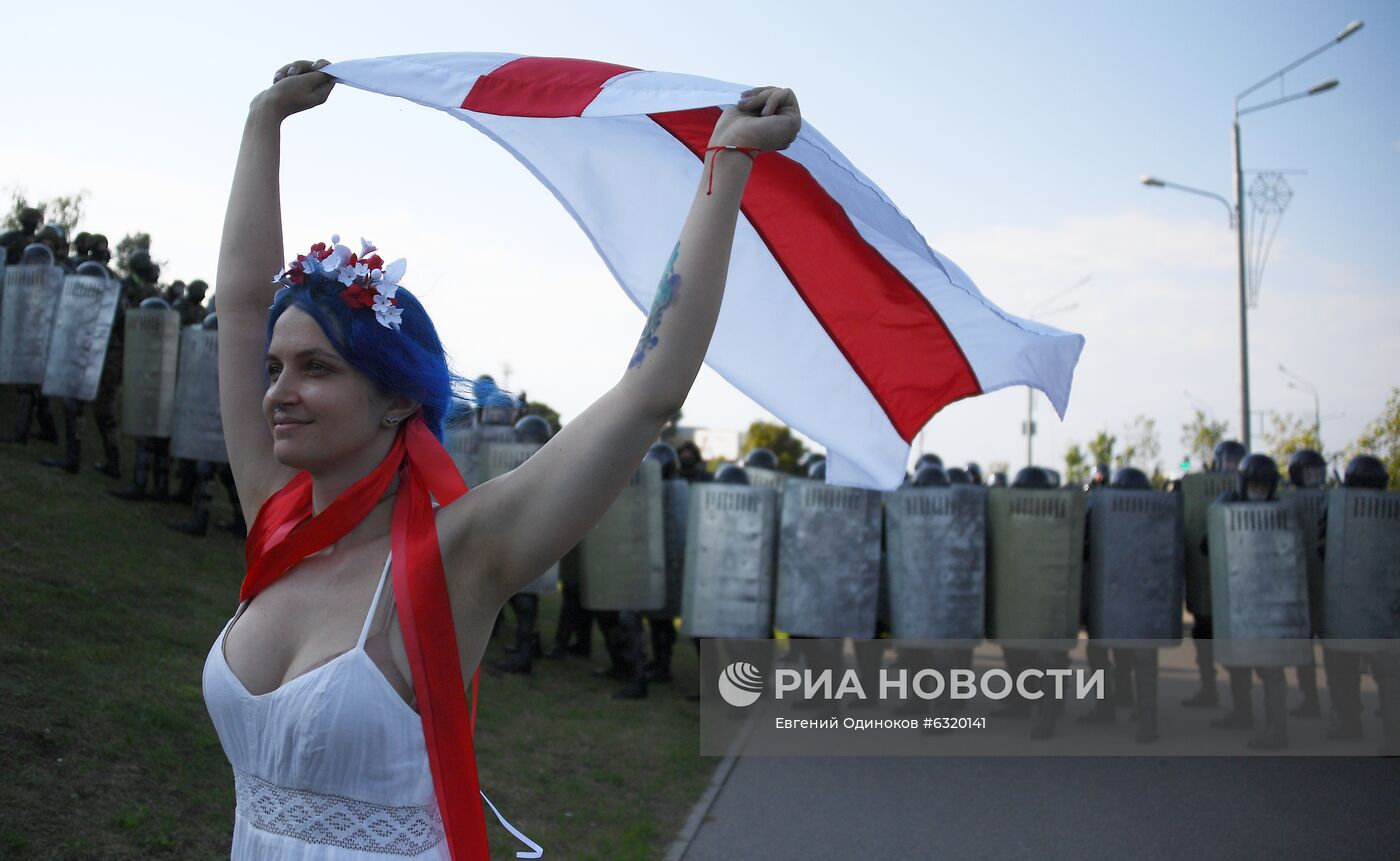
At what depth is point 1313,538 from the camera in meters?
9.23

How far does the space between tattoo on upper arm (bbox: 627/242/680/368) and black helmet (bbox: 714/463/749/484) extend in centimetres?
799

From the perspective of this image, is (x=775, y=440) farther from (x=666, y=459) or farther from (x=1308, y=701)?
(x=1308, y=701)

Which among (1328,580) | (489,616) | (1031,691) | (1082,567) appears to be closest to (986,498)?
(1082,567)

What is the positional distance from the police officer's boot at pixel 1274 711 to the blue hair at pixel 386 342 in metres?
7.95

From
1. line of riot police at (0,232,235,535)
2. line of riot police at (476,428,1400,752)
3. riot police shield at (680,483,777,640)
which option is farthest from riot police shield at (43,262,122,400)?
riot police shield at (680,483,777,640)

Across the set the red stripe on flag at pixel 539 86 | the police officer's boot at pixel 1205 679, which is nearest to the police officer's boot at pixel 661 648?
the police officer's boot at pixel 1205 679

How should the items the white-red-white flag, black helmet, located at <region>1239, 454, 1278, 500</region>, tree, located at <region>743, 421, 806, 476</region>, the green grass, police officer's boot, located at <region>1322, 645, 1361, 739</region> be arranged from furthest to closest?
1. tree, located at <region>743, 421, 806, 476</region>
2. police officer's boot, located at <region>1322, 645, 1361, 739</region>
3. black helmet, located at <region>1239, 454, 1278, 500</region>
4. the green grass
5. the white-red-white flag

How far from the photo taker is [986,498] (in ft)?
31.0

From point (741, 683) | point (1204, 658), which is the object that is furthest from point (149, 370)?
point (1204, 658)

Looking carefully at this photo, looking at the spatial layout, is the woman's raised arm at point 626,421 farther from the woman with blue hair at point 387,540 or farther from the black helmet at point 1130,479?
the black helmet at point 1130,479

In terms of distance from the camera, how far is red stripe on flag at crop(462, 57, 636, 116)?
254 centimetres

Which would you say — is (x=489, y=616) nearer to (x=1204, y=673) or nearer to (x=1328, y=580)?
(x=1328, y=580)

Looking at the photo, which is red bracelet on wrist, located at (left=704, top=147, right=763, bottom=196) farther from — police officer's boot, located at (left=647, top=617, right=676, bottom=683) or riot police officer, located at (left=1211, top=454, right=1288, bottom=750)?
police officer's boot, located at (left=647, top=617, right=676, bottom=683)

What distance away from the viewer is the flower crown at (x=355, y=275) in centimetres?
216
